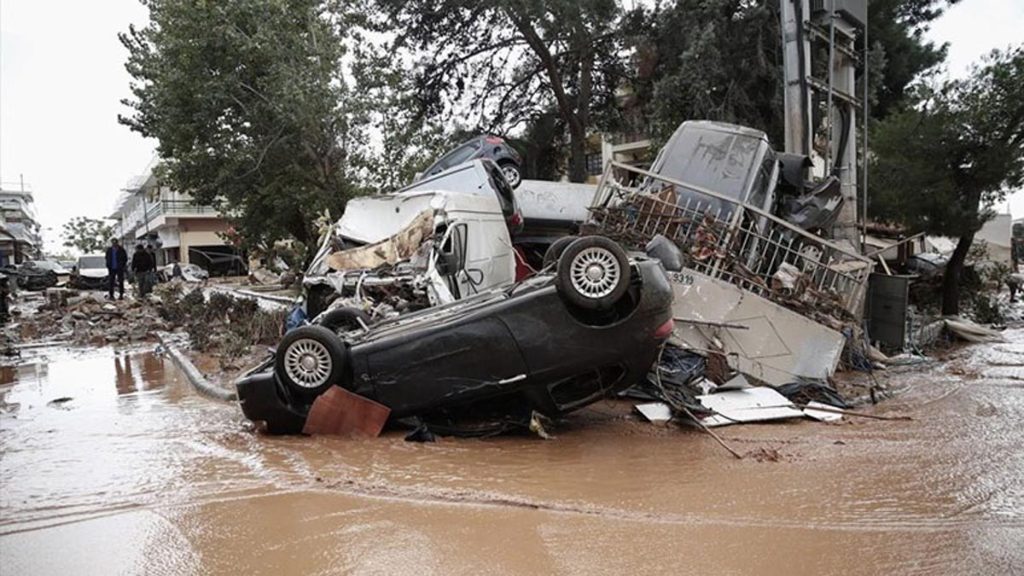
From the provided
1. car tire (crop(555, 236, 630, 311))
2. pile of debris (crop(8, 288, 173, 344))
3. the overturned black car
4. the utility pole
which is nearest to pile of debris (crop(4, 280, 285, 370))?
pile of debris (crop(8, 288, 173, 344))

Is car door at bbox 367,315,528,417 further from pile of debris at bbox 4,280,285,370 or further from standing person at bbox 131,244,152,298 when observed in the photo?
standing person at bbox 131,244,152,298

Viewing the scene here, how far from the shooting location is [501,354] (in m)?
5.41

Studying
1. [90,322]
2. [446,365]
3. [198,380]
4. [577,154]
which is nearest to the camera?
[446,365]

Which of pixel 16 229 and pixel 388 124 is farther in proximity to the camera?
pixel 16 229

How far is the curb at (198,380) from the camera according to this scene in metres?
7.69

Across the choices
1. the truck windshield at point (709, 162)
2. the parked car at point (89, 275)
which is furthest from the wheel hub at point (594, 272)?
the parked car at point (89, 275)

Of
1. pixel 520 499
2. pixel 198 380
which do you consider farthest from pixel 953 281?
pixel 198 380

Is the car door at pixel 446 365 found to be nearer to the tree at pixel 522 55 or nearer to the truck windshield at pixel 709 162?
the truck windshield at pixel 709 162

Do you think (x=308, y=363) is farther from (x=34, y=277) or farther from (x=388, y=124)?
(x=34, y=277)

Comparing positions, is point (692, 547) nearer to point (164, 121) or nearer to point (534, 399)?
point (534, 399)

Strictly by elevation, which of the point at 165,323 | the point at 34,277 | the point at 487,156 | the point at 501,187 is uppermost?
the point at 487,156

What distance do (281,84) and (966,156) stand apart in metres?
12.7

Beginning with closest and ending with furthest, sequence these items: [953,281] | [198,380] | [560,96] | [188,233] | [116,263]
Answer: [198,380] < [953,281] < [560,96] < [116,263] < [188,233]

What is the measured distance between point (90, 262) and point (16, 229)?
29.1 metres
